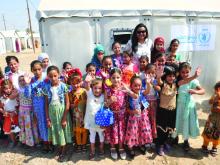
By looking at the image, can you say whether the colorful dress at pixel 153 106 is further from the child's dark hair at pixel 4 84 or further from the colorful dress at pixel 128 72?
the child's dark hair at pixel 4 84

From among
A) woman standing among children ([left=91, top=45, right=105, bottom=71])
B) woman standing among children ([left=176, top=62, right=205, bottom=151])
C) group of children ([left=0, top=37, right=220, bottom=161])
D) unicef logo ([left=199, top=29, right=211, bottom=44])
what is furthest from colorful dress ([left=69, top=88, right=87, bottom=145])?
unicef logo ([left=199, top=29, right=211, bottom=44])

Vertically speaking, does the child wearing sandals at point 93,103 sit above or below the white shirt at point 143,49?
below

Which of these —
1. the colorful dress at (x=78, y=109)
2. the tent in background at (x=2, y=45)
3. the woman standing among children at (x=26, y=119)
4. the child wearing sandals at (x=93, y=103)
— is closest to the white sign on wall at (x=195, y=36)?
the child wearing sandals at (x=93, y=103)

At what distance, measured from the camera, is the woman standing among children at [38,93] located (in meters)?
3.52

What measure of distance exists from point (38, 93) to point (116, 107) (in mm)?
1251

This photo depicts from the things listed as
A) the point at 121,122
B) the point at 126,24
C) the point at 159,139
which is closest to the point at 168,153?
the point at 159,139

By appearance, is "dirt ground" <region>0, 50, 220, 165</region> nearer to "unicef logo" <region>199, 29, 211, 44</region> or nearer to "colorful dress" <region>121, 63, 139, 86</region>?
"colorful dress" <region>121, 63, 139, 86</region>

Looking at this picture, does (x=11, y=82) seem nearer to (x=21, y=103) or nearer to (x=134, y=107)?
(x=21, y=103)

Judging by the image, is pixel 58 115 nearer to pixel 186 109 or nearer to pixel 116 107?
pixel 116 107

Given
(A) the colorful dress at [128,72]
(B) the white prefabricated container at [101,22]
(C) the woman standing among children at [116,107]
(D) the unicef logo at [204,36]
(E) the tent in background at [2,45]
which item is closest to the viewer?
(C) the woman standing among children at [116,107]

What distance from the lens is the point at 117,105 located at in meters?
3.40

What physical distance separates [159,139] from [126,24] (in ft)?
8.86

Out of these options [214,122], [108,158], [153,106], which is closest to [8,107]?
[108,158]

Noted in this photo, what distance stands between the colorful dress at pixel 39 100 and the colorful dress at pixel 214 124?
8.57 ft
